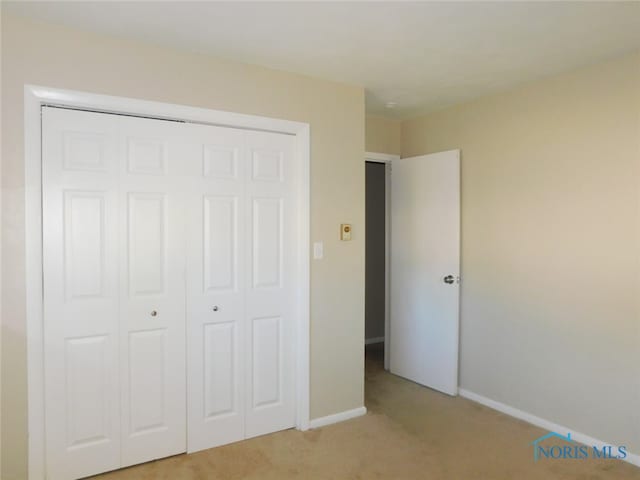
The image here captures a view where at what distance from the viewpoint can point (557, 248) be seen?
2.93 m

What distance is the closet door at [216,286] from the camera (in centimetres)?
263

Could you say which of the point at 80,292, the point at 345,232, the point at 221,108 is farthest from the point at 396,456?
the point at 221,108

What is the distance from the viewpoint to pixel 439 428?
2994 mm

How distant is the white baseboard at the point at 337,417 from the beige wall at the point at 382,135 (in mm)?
2206

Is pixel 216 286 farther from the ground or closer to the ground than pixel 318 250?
closer to the ground

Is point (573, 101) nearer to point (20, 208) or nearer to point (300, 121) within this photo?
point (300, 121)

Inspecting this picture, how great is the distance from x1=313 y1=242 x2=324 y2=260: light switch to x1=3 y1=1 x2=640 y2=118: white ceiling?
44.9 inches

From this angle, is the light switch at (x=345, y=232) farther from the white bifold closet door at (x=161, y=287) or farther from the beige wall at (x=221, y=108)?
the white bifold closet door at (x=161, y=287)

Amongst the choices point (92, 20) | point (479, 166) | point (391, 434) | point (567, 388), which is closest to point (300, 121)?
point (92, 20)

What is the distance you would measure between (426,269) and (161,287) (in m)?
2.23

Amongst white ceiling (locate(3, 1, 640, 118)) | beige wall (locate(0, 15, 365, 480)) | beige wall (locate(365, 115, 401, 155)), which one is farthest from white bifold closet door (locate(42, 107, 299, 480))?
beige wall (locate(365, 115, 401, 155))

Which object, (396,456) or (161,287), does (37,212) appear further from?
(396,456)

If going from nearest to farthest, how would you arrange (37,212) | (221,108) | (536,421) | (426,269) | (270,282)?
(37,212)
(221,108)
(270,282)
(536,421)
(426,269)

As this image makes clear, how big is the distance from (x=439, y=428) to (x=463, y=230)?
1.55m
